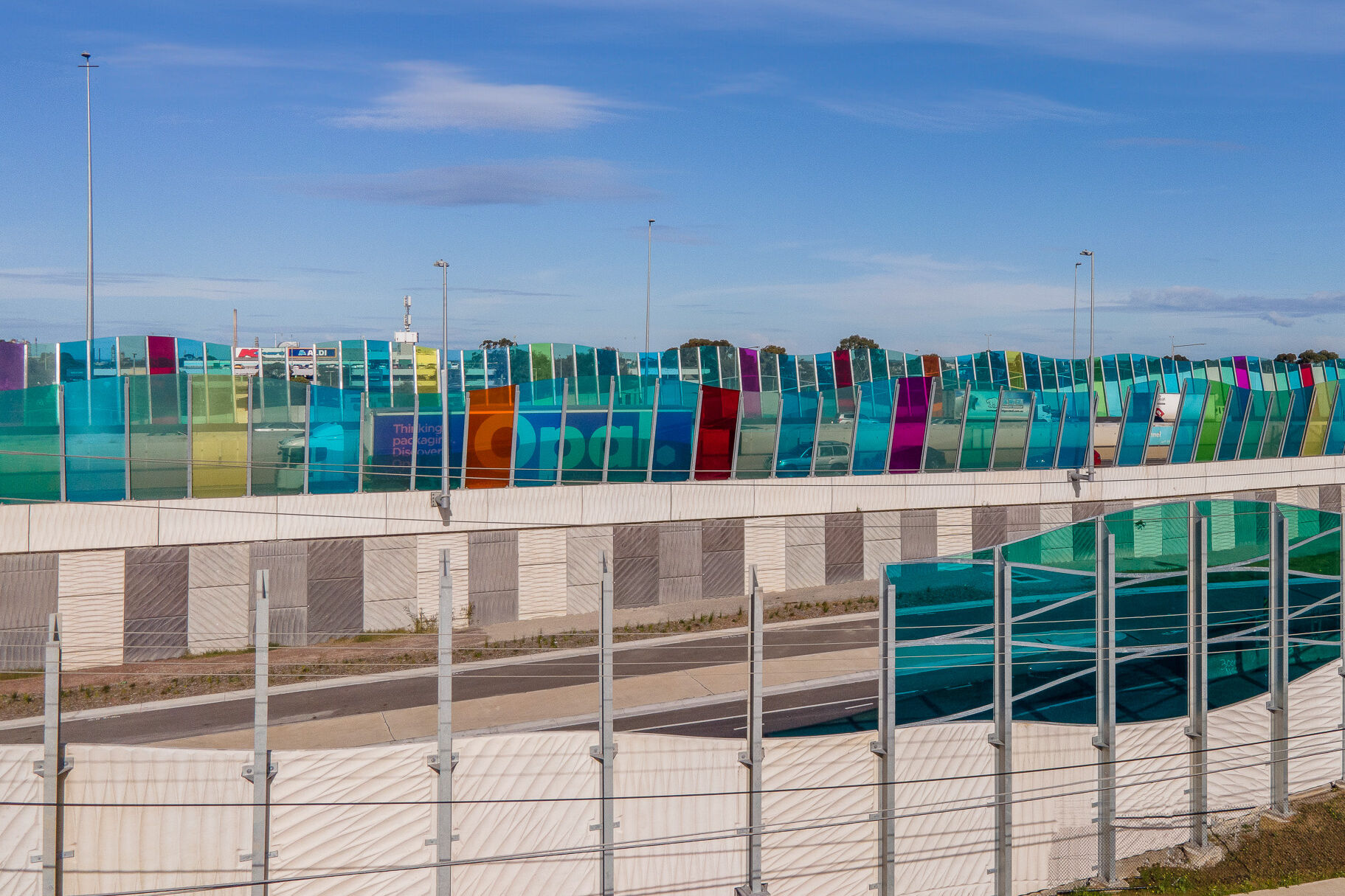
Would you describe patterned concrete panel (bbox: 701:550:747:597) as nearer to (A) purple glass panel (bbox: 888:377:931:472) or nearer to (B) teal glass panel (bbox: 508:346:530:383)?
(A) purple glass panel (bbox: 888:377:931:472)

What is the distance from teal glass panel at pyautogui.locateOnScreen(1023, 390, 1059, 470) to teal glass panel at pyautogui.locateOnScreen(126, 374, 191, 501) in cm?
2138

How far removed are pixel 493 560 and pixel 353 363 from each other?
21.1 meters

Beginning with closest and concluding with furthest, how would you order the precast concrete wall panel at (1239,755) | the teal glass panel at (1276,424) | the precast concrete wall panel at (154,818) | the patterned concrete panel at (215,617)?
the precast concrete wall panel at (154,818) < the precast concrete wall panel at (1239,755) < the patterned concrete panel at (215,617) < the teal glass panel at (1276,424)

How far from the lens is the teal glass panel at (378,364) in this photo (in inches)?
1684

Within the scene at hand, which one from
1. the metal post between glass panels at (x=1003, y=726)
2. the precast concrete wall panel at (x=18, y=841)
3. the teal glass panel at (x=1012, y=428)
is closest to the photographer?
the precast concrete wall panel at (x=18, y=841)

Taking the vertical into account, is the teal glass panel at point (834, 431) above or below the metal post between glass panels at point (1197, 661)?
above

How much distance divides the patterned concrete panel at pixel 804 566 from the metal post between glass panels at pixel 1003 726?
15.0 meters

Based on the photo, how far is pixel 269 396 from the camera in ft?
75.6

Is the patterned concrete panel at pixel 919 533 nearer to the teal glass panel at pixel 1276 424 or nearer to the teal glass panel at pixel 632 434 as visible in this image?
the teal glass panel at pixel 632 434

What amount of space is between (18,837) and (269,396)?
48.1 feet

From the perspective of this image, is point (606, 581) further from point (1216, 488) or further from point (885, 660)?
point (1216, 488)

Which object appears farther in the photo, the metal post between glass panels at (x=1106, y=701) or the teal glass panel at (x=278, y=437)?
the teal glass panel at (x=278, y=437)

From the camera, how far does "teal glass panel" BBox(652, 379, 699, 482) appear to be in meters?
26.6

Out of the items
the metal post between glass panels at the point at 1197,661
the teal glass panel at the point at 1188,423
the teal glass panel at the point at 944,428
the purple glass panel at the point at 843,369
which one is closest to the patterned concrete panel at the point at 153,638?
the metal post between glass panels at the point at 1197,661
